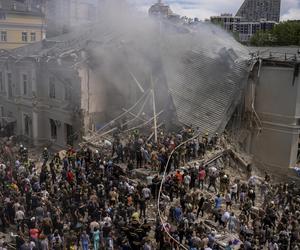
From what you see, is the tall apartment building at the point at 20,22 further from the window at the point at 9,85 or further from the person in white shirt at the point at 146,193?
the person in white shirt at the point at 146,193

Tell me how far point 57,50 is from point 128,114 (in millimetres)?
8741

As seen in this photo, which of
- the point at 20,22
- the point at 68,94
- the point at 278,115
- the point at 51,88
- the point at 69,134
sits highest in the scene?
the point at 20,22

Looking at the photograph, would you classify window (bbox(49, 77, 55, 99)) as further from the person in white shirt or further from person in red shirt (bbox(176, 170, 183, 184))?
the person in white shirt

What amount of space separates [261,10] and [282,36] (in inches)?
1475

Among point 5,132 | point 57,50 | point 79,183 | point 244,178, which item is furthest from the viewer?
point 5,132

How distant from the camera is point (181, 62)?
28594 millimetres

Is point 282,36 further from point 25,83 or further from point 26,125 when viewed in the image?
point 26,125

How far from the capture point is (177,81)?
27562 millimetres

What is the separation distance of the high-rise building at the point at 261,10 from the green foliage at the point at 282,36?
3290 centimetres

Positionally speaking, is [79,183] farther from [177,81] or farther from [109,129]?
[177,81]

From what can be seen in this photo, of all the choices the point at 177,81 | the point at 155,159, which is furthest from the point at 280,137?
the point at 155,159

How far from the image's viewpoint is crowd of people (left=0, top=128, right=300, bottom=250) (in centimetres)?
1442

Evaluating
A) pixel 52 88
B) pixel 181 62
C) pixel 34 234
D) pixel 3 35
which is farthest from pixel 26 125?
pixel 34 234

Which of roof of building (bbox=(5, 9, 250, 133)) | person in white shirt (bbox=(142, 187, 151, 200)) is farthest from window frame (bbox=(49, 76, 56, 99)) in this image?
person in white shirt (bbox=(142, 187, 151, 200))
